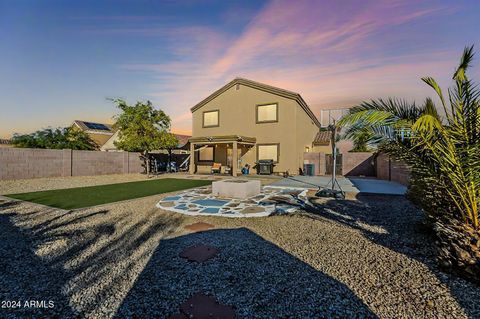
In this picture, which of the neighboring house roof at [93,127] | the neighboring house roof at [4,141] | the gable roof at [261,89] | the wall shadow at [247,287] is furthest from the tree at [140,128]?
the neighboring house roof at [4,141]

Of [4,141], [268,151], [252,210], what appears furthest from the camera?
[4,141]

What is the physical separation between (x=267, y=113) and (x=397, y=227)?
14295mm

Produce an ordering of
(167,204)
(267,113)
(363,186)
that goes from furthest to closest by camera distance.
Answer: (267,113)
(363,186)
(167,204)

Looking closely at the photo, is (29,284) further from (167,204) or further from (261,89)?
(261,89)

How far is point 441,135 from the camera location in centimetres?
371

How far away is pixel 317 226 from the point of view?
5.39 meters

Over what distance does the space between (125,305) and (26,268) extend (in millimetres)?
2060

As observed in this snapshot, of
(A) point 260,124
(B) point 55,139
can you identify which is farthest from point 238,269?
(B) point 55,139

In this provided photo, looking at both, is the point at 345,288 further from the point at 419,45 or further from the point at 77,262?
the point at 419,45

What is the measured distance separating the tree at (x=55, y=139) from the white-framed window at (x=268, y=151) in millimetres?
19815

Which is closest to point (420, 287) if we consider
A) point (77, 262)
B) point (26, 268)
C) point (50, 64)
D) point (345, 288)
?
point (345, 288)

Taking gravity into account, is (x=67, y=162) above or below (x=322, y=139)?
below

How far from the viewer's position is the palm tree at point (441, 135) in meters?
3.46

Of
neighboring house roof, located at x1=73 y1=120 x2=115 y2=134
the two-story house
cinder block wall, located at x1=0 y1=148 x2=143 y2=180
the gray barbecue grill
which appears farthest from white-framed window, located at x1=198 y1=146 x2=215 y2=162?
neighboring house roof, located at x1=73 y1=120 x2=115 y2=134
